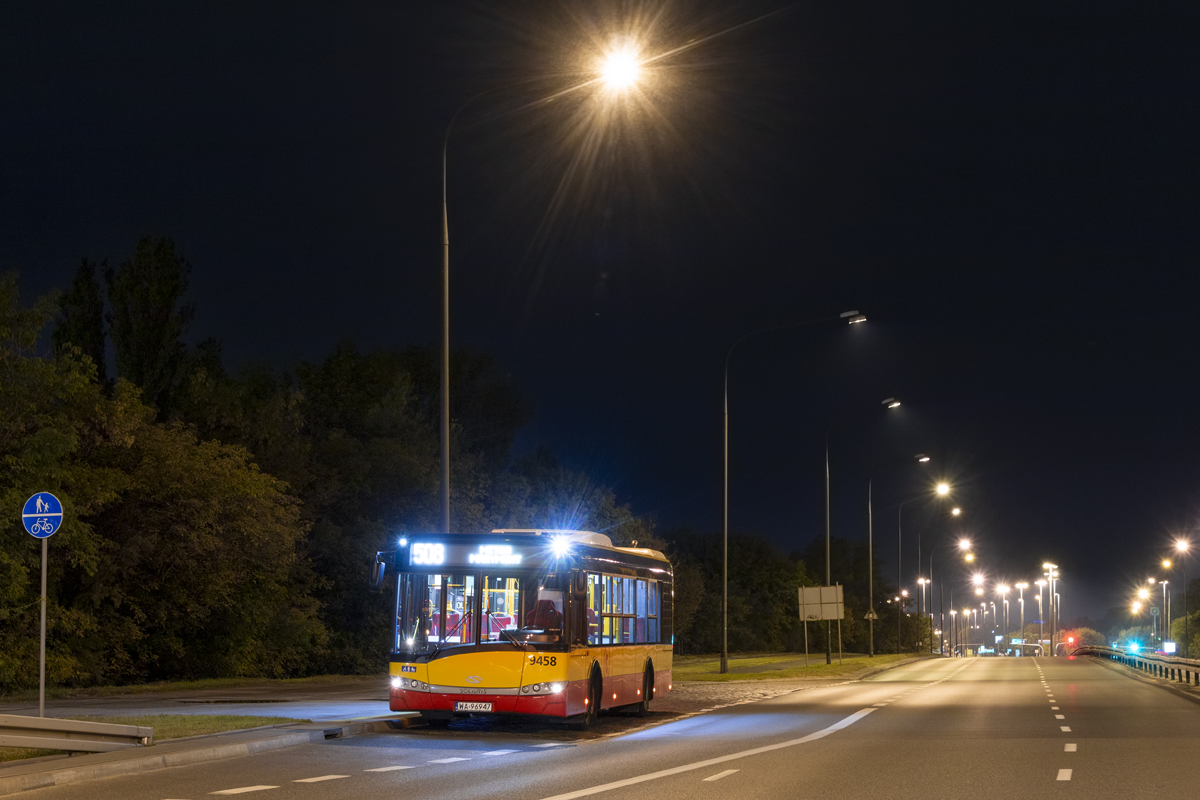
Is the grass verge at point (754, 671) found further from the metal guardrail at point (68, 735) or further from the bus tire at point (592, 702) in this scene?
the metal guardrail at point (68, 735)

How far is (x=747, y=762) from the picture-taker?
16.8m

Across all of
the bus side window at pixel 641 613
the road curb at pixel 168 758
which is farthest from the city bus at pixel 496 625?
the bus side window at pixel 641 613

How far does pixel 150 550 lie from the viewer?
37.5m

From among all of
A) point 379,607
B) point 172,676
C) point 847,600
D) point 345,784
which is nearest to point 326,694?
point 172,676

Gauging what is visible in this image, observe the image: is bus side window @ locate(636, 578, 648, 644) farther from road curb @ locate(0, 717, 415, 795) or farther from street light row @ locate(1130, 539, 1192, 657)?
street light row @ locate(1130, 539, 1192, 657)

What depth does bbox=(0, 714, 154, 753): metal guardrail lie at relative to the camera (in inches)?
603

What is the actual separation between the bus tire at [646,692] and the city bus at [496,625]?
339 cm

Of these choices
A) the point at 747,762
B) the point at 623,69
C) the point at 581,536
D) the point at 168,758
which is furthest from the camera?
the point at 581,536

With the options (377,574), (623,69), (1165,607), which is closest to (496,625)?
(377,574)

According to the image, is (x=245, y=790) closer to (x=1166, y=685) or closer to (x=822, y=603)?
(x=1166, y=685)

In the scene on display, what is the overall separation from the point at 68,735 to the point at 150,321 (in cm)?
2825

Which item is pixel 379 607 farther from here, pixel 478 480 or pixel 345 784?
pixel 345 784

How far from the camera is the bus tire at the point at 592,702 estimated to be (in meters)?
22.5

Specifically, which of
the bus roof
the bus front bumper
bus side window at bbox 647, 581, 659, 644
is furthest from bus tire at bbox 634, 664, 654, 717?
the bus front bumper
